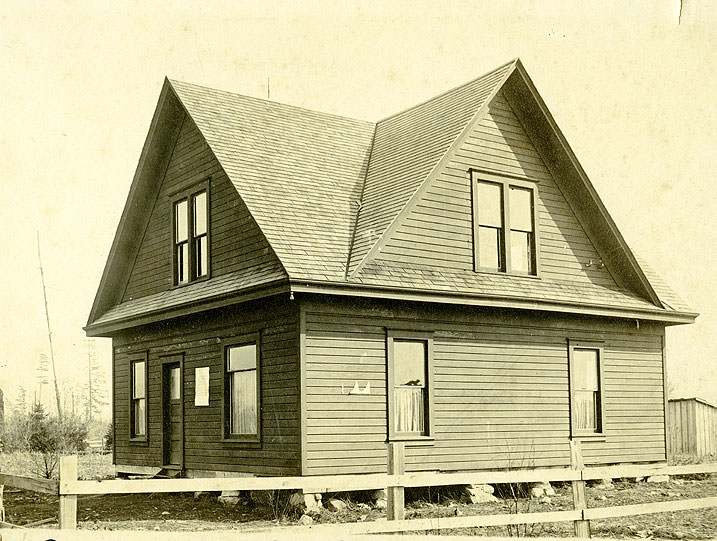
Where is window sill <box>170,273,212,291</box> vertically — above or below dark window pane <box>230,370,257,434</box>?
above

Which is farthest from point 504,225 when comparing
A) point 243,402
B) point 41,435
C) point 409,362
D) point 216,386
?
point 41,435

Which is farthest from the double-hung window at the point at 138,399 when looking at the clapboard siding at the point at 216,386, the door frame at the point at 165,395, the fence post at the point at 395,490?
the fence post at the point at 395,490

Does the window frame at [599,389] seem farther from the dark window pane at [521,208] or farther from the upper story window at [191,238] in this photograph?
the upper story window at [191,238]

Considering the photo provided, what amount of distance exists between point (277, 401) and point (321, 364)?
1113 millimetres

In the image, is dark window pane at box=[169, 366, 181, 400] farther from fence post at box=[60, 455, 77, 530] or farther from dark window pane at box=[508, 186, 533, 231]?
fence post at box=[60, 455, 77, 530]

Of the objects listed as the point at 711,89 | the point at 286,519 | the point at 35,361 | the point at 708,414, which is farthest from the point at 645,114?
the point at 35,361

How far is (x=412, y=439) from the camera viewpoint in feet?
54.9

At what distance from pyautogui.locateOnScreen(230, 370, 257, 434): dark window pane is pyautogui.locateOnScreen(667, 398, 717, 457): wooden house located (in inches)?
547

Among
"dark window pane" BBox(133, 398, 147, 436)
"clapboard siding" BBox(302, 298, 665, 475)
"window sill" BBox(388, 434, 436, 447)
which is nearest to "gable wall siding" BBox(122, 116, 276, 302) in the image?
"clapboard siding" BBox(302, 298, 665, 475)

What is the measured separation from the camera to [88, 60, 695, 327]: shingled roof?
16.5 m

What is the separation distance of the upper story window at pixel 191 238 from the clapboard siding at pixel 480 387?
4132 mm

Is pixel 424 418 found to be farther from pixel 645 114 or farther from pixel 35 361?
pixel 35 361

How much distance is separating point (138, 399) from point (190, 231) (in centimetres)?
484

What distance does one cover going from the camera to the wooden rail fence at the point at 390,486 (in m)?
9.70
